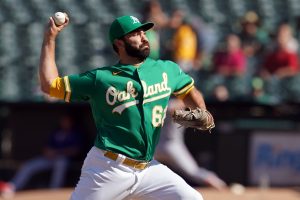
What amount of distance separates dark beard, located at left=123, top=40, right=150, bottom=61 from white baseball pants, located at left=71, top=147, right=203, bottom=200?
685 mm

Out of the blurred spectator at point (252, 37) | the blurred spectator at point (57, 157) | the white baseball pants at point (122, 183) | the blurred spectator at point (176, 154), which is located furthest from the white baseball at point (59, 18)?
the blurred spectator at point (252, 37)

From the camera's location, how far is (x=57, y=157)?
38.6 feet

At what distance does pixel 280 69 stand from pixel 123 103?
665 centimetres

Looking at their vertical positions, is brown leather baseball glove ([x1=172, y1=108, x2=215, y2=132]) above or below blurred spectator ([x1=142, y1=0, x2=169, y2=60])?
above

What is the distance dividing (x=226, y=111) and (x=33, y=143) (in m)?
2.83

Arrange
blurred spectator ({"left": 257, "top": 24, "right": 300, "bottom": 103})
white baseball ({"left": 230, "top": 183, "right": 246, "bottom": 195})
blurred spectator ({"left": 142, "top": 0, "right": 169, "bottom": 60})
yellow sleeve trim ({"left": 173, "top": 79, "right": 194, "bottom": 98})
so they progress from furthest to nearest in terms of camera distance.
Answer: blurred spectator ({"left": 257, "top": 24, "right": 300, "bottom": 103}) < blurred spectator ({"left": 142, "top": 0, "right": 169, "bottom": 60}) < white baseball ({"left": 230, "top": 183, "right": 246, "bottom": 195}) < yellow sleeve trim ({"left": 173, "top": 79, "right": 194, "bottom": 98})

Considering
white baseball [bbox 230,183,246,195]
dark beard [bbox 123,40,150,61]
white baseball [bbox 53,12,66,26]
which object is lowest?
white baseball [bbox 230,183,246,195]

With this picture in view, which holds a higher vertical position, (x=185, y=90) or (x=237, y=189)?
(x=185, y=90)

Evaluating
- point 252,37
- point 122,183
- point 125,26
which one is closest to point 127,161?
point 122,183

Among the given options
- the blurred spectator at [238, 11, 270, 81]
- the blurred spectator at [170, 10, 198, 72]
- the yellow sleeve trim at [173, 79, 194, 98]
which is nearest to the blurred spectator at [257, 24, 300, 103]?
the blurred spectator at [238, 11, 270, 81]

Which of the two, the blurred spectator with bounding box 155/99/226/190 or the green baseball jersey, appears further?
the blurred spectator with bounding box 155/99/226/190

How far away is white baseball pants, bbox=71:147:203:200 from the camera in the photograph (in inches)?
218

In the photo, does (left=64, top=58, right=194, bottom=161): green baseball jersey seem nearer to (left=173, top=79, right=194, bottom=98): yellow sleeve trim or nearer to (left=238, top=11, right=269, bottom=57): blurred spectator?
(left=173, top=79, right=194, bottom=98): yellow sleeve trim

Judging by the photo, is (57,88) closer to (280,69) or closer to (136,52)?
(136,52)
